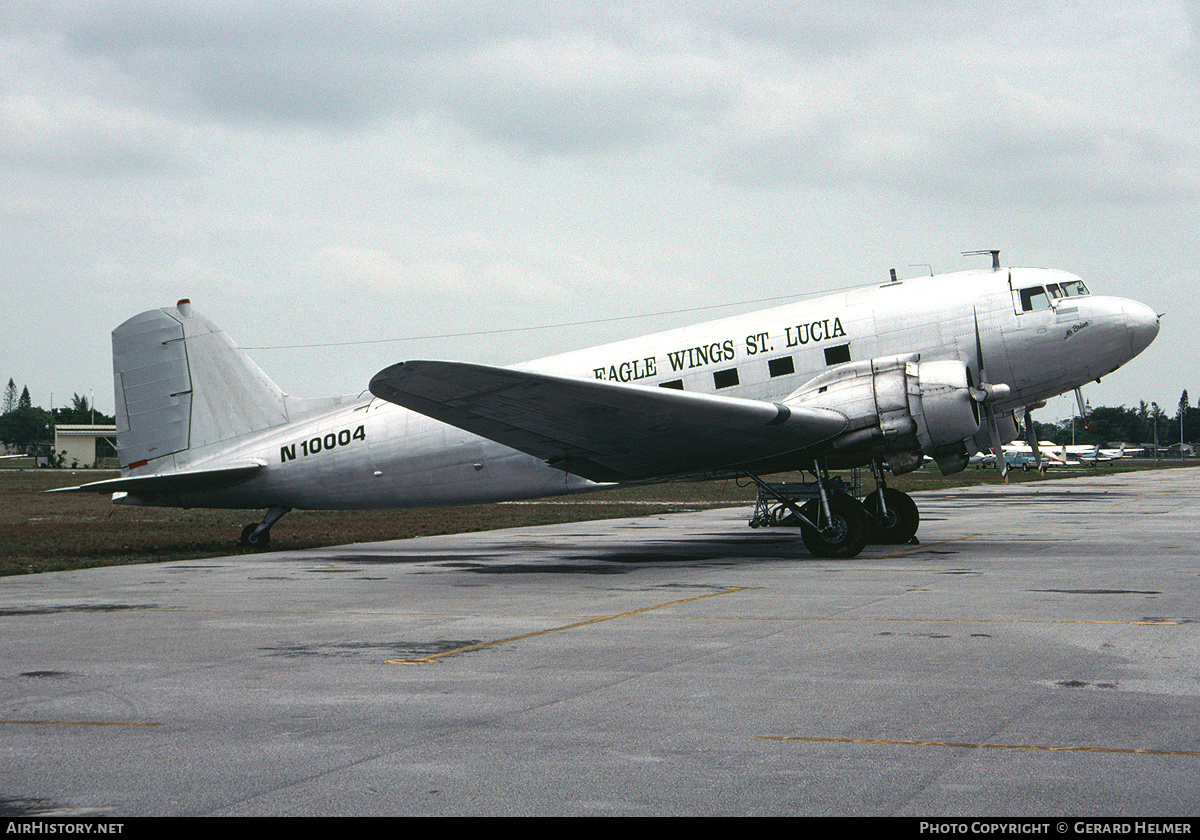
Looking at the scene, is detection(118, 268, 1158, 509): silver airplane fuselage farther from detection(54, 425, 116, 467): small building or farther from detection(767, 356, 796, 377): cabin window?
detection(54, 425, 116, 467): small building

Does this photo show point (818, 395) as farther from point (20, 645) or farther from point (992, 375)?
point (20, 645)

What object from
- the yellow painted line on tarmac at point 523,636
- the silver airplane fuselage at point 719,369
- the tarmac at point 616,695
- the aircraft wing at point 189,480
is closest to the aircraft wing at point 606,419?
the silver airplane fuselage at point 719,369

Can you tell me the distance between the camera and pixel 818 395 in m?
17.4

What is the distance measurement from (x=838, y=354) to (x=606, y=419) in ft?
16.2

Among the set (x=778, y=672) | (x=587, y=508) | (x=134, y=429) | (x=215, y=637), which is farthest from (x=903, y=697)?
(x=587, y=508)

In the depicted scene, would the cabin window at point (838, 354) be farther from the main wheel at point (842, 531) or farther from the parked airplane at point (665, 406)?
the main wheel at point (842, 531)

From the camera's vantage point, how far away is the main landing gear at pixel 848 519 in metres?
16.6

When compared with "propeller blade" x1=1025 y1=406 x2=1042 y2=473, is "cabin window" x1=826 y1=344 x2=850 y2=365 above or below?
above

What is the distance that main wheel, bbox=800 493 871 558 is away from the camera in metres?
16.5

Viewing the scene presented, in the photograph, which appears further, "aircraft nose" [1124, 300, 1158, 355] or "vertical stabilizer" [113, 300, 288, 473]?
"vertical stabilizer" [113, 300, 288, 473]

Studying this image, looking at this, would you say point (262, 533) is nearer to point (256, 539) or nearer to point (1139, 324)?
point (256, 539)

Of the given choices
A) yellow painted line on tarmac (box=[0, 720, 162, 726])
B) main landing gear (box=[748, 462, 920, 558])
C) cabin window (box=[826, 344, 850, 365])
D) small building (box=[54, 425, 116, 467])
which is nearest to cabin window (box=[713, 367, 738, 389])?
cabin window (box=[826, 344, 850, 365])

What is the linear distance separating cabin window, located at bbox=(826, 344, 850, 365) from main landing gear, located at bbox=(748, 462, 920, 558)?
75.5 inches

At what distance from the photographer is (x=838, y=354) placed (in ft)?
59.8
